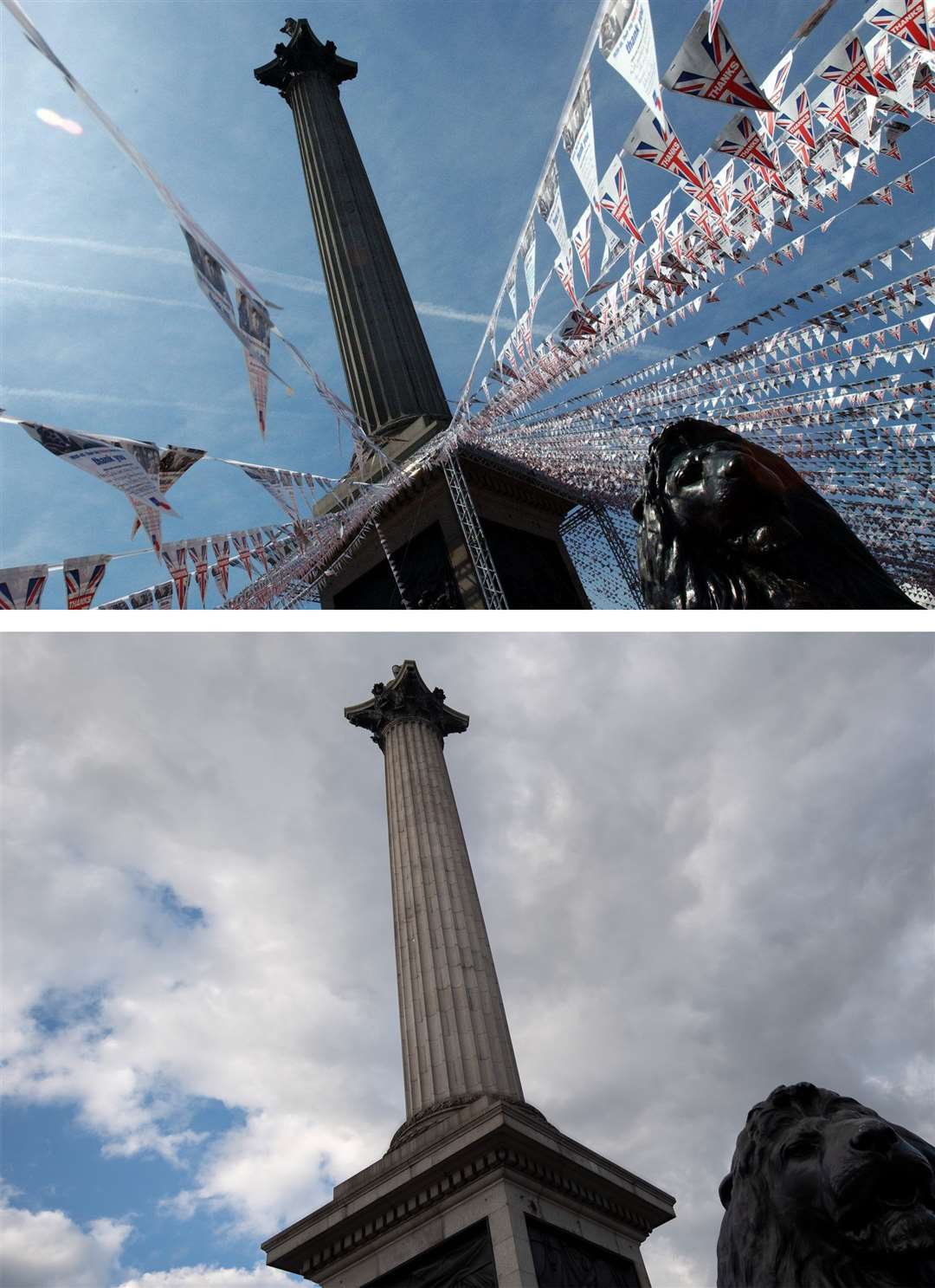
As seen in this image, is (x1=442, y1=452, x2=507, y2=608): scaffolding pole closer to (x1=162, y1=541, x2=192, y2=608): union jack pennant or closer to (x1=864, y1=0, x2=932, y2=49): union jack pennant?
(x1=162, y1=541, x2=192, y2=608): union jack pennant

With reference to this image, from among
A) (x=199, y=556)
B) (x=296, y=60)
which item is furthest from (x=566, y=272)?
(x=296, y=60)

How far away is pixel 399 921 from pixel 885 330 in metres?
9.61

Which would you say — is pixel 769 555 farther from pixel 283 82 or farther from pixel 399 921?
pixel 283 82

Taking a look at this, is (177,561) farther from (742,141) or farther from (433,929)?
(742,141)

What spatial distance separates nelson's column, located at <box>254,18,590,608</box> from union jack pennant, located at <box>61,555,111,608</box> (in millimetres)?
6793

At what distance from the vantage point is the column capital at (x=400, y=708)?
12.4 meters

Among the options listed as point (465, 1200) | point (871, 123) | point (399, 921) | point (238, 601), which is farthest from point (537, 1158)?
point (238, 601)

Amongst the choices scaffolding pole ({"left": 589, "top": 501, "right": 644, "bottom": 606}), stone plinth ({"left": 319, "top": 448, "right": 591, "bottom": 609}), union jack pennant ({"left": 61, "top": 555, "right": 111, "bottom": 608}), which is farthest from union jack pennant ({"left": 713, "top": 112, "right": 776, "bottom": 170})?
scaffolding pole ({"left": 589, "top": 501, "right": 644, "bottom": 606})

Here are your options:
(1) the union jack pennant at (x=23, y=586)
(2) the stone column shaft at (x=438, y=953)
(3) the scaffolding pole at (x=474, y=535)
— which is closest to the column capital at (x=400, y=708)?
(2) the stone column shaft at (x=438, y=953)

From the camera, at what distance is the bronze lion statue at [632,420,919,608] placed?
3.55 metres

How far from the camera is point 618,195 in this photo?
9.60 meters

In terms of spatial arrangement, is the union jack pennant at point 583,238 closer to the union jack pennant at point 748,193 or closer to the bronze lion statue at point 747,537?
the union jack pennant at point 748,193

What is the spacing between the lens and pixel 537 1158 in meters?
7.10

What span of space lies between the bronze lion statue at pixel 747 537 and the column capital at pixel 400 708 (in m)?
8.59
